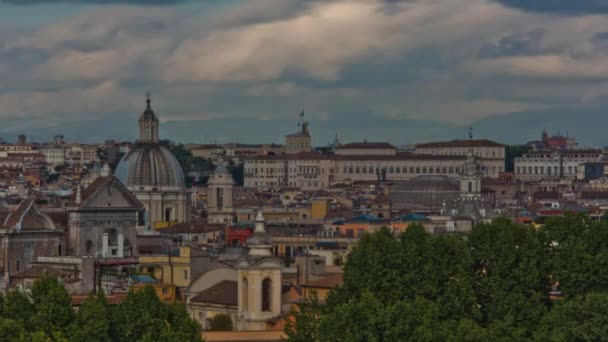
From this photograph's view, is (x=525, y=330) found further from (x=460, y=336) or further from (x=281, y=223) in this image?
(x=281, y=223)

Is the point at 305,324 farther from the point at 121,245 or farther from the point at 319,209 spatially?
the point at 319,209

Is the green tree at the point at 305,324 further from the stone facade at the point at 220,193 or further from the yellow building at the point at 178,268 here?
the stone facade at the point at 220,193

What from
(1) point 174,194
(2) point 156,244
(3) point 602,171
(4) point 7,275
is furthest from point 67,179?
(4) point 7,275

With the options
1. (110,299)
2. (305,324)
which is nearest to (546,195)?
(110,299)

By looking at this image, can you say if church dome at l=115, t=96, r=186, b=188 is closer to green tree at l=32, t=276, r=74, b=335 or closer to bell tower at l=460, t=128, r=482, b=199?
bell tower at l=460, t=128, r=482, b=199

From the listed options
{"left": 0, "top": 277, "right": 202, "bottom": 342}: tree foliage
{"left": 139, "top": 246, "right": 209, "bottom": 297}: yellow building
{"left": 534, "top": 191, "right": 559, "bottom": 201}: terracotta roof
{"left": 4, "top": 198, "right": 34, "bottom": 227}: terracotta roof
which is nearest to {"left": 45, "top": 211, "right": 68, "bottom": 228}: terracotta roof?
{"left": 4, "top": 198, "right": 34, "bottom": 227}: terracotta roof

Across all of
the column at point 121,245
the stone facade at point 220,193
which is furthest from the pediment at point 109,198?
the stone facade at point 220,193
